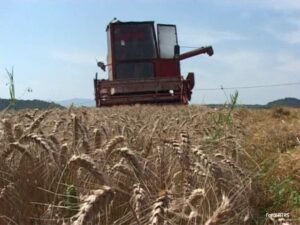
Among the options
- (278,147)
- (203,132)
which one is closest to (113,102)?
(278,147)

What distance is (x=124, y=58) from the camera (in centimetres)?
1850

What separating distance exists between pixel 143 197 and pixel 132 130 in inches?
82.3

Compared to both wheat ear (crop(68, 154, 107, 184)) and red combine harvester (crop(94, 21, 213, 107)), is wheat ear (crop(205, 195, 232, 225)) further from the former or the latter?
red combine harvester (crop(94, 21, 213, 107))

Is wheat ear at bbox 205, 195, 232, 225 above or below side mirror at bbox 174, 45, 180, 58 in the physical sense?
below

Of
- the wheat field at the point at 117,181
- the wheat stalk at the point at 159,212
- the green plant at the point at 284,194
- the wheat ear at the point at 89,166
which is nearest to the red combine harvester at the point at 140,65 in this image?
the green plant at the point at 284,194

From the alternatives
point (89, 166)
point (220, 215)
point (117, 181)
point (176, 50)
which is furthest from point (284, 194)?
point (176, 50)

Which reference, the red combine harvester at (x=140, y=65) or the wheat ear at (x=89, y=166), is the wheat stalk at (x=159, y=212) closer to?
the wheat ear at (x=89, y=166)

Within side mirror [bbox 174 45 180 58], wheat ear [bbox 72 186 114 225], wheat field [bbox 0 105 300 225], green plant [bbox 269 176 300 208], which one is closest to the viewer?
wheat ear [bbox 72 186 114 225]

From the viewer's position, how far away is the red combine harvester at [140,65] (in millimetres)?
16766

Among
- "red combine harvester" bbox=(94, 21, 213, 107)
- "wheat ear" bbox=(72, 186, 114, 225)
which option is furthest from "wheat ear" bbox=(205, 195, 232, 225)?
"red combine harvester" bbox=(94, 21, 213, 107)

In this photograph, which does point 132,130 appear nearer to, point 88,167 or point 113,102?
point 88,167

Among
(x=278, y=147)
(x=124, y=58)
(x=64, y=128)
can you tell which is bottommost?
(x=278, y=147)

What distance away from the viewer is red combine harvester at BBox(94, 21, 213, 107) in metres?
16.8

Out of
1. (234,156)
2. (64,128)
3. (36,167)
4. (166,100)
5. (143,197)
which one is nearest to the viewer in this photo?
(143,197)
